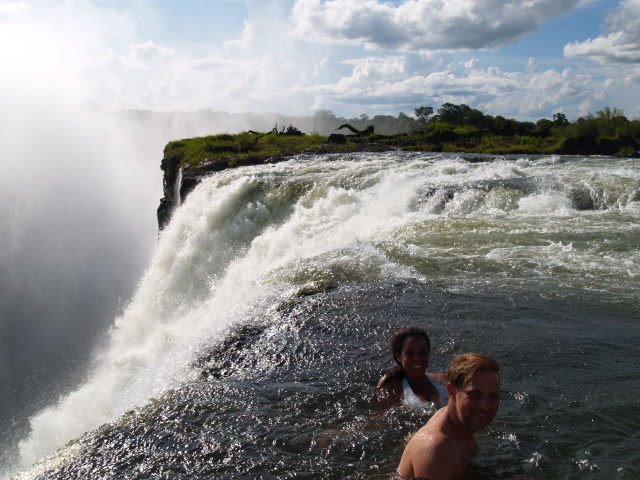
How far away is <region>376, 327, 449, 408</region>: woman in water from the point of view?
4.41m

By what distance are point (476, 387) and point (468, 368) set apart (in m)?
0.10

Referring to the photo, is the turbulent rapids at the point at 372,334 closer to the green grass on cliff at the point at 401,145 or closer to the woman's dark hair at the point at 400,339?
the woman's dark hair at the point at 400,339

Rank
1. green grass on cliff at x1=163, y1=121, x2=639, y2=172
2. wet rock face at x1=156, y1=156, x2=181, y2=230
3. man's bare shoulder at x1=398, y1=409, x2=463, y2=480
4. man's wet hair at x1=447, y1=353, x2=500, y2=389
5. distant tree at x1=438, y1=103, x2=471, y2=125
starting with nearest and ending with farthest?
man's wet hair at x1=447, y1=353, x2=500, y2=389
man's bare shoulder at x1=398, y1=409, x2=463, y2=480
green grass on cliff at x1=163, y1=121, x2=639, y2=172
wet rock face at x1=156, y1=156, x2=181, y2=230
distant tree at x1=438, y1=103, x2=471, y2=125

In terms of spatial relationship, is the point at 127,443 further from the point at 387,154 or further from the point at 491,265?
the point at 387,154

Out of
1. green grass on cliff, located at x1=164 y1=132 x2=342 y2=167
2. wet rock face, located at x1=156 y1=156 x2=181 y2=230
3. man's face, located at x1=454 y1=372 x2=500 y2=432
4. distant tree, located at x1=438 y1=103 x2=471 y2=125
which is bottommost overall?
wet rock face, located at x1=156 y1=156 x2=181 y2=230

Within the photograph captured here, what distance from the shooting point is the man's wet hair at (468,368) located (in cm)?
283

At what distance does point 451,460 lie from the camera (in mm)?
3090

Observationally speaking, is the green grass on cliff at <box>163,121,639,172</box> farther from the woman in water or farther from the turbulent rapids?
the woman in water

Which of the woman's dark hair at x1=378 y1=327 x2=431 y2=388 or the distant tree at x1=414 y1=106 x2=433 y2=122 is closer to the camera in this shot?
the woman's dark hair at x1=378 y1=327 x2=431 y2=388

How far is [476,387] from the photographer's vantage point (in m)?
2.84

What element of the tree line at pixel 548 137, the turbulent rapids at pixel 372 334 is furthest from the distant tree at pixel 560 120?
the turbulent rapids at pixel 372 334

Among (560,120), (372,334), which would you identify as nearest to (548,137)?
(560,120)

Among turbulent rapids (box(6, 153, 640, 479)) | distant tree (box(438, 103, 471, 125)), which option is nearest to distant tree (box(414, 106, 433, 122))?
distant tree (box(438, 103, 471, 125))

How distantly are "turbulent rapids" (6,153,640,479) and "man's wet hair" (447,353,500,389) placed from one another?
114 centimetres
